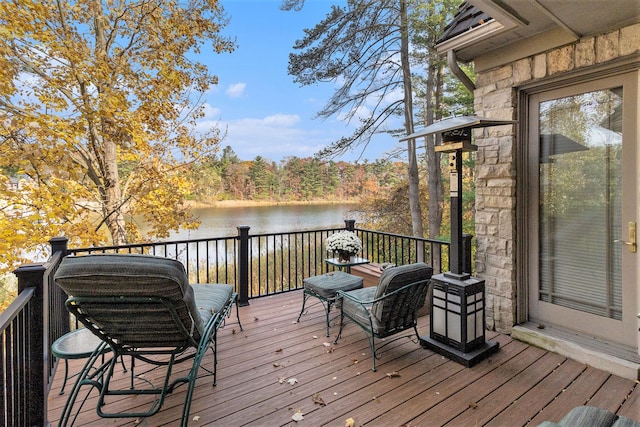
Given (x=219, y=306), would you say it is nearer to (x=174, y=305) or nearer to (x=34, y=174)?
(x=174, y=305)

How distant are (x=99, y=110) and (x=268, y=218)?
6.79 metres

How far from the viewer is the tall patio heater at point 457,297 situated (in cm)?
268

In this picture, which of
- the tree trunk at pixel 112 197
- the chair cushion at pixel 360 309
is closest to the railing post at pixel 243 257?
the chair cushion at pixel 360 309

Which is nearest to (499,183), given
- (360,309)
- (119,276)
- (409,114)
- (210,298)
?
(360,309)

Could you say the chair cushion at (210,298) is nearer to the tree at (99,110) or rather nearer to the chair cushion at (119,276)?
the chair cushion at (119,276)

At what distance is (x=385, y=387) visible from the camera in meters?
2.32

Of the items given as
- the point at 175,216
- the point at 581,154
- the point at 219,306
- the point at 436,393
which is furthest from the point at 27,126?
the point at 581,154

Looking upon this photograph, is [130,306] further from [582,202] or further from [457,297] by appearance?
[582,202]

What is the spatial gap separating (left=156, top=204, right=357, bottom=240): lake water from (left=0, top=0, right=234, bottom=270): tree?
3061mm

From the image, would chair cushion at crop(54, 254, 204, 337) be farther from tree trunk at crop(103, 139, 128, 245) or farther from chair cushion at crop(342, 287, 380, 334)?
tree trunk at crop(103, 139, 128, 245)

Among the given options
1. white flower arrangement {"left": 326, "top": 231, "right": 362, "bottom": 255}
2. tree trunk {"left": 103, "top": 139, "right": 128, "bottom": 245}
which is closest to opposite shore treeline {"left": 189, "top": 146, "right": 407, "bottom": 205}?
tree trunk {"left": 103, "top": 139, "right": 128, "bottom": 245}

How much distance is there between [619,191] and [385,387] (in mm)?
2431

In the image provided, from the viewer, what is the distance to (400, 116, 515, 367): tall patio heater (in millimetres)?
2678

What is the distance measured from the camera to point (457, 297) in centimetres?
274
